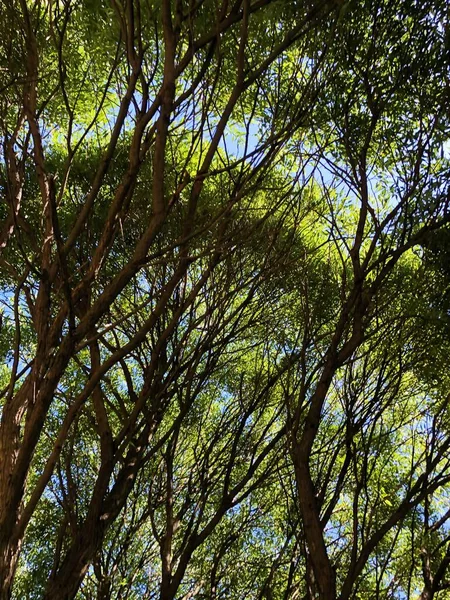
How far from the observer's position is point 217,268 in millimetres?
3455

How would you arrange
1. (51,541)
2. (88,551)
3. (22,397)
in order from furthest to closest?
(51,541)
(88,551)
(22,397)

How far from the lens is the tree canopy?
163cm

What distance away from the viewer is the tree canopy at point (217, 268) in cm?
163

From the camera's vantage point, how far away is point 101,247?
1638 millimetres

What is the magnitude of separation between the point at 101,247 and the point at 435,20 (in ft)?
7.47

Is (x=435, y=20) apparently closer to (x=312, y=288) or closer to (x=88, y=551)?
(x=312, y=288)

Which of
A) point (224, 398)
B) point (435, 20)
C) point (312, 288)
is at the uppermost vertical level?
point (435, 20)

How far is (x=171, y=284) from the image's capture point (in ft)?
5.83

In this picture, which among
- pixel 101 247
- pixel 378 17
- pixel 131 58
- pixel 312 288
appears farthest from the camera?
pixel 312 288

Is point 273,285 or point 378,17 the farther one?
point 273,285

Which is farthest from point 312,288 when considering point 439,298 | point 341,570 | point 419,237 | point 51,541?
point 51,541

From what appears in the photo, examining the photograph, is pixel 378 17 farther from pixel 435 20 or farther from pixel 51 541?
pixel 51 541

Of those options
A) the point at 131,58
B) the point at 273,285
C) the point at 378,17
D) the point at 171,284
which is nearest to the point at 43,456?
the point at 273,285

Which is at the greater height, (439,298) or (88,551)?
(439,298)
